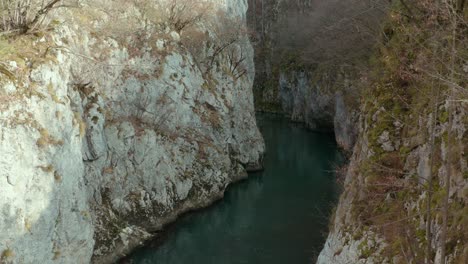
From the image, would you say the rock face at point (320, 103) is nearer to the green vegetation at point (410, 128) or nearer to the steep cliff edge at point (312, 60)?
the steep cliff edge at point (312, 60)

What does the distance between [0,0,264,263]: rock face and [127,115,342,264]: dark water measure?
1.45 metres

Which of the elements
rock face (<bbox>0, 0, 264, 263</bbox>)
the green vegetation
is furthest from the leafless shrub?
the green vegetation

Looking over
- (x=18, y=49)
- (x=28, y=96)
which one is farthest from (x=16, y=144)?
(x=18, y=49)

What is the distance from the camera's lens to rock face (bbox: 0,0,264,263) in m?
14.4

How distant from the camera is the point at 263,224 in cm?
2600

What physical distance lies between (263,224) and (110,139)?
11059mm

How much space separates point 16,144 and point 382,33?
14970 mm

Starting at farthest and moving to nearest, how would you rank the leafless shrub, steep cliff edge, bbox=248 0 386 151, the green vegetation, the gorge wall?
1. steep cliff edge, bbox=248 0 386 151
2. the leafless shrub
3. the green vegetation
4. the gorge wall

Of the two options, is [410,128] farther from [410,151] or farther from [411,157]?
[411,157]

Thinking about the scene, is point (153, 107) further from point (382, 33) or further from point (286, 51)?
point (286, 51)

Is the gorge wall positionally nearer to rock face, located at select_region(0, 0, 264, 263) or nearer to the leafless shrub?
rock face, located at select_region(0, 0, 264, 263)

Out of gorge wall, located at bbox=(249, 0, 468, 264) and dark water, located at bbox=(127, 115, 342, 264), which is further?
dark water, located at bbox=(127, 115, 342, 264)

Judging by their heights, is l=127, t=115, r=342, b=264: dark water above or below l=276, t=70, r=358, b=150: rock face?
below

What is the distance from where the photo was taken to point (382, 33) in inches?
667
